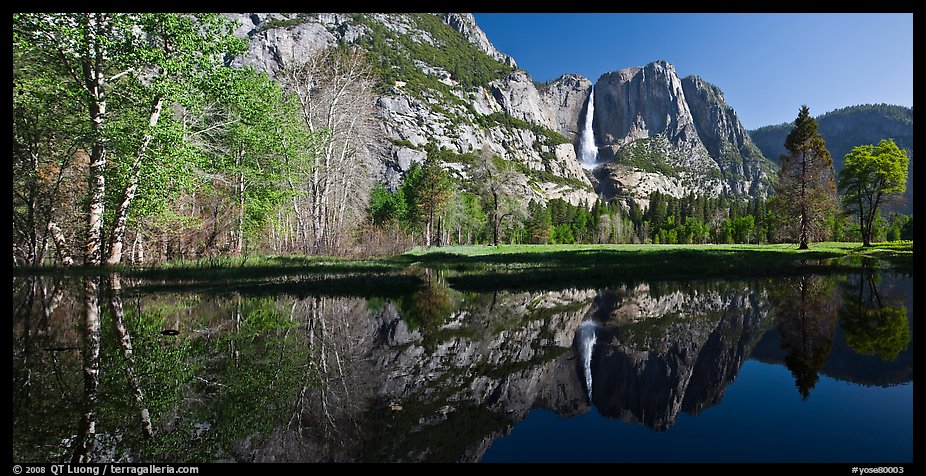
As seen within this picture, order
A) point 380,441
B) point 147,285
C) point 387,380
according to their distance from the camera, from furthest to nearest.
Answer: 1. point 147,285
2. point 387,380
3. point 380,441

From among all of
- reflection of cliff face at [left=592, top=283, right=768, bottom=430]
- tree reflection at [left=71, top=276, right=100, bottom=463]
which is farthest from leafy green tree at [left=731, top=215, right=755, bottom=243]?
tree reflection at [left=71, top=276, right=100, bottom=463]

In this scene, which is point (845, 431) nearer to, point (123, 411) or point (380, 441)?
point (380, 441)

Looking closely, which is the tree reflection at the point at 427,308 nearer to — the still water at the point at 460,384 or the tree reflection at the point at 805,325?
the still water at the point at 460,384

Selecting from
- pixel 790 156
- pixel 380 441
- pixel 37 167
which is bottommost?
pixel 380 441

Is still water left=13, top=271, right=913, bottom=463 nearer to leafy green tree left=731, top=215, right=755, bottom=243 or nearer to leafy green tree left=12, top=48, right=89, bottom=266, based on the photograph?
leafy green tree left=12, top=48, right=89, bottom=266

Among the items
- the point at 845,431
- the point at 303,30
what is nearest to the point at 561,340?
the point at 845,431

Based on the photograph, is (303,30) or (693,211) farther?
(303,30)
